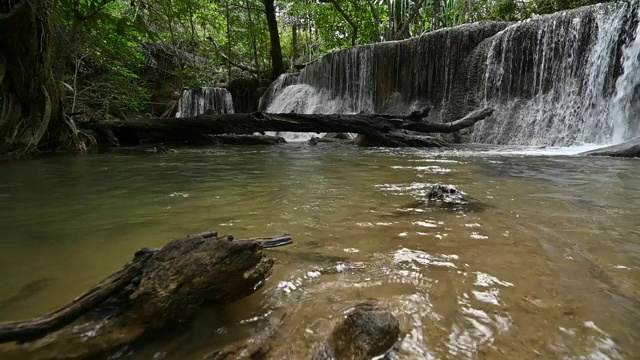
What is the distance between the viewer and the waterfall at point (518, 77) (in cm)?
839

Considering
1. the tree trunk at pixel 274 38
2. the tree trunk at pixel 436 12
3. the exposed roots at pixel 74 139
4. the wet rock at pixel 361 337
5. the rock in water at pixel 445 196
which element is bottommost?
the wet rock at pixel 361 337

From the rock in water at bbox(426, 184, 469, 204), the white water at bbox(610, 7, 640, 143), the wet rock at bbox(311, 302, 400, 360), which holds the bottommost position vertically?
the wet rock at bbox(311, 302, 400, 360)

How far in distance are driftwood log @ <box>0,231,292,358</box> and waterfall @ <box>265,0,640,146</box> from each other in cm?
942

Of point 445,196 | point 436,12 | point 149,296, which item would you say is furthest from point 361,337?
point 436,12

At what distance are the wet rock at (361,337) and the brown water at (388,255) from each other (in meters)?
0.04

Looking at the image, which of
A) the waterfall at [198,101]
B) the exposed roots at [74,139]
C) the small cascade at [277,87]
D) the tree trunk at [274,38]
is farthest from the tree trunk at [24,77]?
the tree trunk at [274,38]

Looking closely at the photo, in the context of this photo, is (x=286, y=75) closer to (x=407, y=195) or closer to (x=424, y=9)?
(x=424, y=9)

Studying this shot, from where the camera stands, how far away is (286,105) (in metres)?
15.8

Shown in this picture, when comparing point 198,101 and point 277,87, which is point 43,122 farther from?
point 277,87

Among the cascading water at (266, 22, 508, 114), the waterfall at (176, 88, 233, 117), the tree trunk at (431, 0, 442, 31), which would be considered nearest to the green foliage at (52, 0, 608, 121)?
the tree trunk at (431, 0, 442, 31)

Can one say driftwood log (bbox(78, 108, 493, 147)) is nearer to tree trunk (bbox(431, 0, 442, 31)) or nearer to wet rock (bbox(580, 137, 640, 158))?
wet rock (bbox(580, 137, 640, 158))

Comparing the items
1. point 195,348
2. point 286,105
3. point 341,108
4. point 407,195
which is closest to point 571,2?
point 341,108

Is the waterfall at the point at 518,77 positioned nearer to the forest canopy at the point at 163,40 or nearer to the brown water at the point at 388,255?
the forest canopy at the point at 163,40

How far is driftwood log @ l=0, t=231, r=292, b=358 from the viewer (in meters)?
0.99
